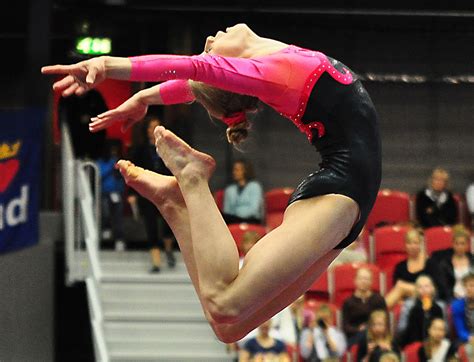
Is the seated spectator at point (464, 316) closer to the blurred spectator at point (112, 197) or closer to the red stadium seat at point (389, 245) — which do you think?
the red stadium seat at point (389, 245)

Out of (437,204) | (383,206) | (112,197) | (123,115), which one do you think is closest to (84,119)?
(112,197)

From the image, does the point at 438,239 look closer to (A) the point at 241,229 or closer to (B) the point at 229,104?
(A) the point at 241,229

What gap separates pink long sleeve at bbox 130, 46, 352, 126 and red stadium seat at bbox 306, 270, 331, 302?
4568 millimetres

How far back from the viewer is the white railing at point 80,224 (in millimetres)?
8680

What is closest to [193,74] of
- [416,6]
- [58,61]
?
[416,6]

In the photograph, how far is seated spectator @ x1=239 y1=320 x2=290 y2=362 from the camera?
7.76m

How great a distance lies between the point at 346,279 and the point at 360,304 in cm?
55

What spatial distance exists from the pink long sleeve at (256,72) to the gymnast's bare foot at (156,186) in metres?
0.56

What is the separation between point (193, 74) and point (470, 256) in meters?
5.05

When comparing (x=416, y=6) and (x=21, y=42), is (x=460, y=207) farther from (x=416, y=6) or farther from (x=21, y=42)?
(x=21, y=42)

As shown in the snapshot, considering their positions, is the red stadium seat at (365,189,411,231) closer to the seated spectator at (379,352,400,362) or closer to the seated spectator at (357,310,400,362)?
the seated spectator at (357,310,400,362)

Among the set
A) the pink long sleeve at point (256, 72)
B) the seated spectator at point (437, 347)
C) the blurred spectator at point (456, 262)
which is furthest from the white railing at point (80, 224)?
the pink long sleeve at point (256, 72)

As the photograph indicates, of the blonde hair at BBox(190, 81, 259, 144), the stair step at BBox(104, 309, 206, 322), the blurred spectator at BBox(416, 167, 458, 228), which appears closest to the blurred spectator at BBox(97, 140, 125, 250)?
the stair step at BBox(104, 309, 206, 322)

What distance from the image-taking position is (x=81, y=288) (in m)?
10.1
